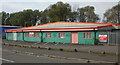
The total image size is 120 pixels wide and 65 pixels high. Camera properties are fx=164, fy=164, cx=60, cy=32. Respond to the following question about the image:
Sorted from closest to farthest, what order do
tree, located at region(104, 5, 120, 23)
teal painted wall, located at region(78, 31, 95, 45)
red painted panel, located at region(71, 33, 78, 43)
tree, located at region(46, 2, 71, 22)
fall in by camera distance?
teal painted wall, located at region(78, 31, 95, 45), red painted panel, located at region(71, 33, 78, 43), tree, located at region(104, 5, 120, 23), tree, located at region(46, 2, 71, 22)

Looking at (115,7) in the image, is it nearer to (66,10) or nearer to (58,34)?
(66,10)

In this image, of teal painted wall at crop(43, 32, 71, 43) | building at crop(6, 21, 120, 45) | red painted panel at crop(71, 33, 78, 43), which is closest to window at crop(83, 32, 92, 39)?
building at crop(6, 21, 120, 45)

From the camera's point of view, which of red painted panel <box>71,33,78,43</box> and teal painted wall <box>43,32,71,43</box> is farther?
teal painted wall <box>43,32,71,43</box>

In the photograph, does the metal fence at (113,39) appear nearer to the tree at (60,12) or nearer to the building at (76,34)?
the building at (76,34)

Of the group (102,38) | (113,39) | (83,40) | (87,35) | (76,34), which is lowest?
(83,40)

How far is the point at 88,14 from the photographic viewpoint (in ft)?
253

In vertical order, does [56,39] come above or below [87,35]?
below

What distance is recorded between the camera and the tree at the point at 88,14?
74.3 metres

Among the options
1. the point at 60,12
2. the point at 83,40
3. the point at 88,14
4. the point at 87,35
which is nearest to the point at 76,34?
the point at 83,40

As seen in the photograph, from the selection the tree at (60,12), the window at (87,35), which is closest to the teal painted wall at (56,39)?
the window at (87,35)

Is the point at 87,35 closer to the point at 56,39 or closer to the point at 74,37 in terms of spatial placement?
the point at 74,37

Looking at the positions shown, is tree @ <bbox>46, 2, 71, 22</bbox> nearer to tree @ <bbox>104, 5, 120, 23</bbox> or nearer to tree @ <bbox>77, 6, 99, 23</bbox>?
tree @ <bbox>77, 6, 99, 23</bbox>

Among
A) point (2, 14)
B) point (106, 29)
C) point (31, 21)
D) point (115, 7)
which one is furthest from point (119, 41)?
point (2, 14)

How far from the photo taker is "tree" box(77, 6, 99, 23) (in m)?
74.3
